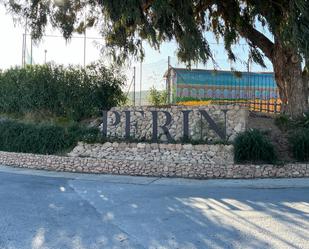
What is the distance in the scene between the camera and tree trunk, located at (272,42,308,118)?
1622cm

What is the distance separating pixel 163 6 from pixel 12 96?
9169 millimetres

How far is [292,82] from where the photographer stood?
16.3 metres

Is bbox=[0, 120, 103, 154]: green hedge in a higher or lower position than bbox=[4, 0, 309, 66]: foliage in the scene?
lower

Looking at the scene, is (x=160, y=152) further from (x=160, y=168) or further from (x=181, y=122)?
(x=181, y=122)

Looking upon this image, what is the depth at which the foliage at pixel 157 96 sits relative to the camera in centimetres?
2173

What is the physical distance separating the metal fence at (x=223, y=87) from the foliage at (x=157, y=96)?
0.50 m

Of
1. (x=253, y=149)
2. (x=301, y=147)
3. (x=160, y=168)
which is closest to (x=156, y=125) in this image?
(x=160, y=168)

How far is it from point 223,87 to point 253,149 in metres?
11.4

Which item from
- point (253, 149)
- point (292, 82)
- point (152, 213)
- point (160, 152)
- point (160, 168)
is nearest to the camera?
point (152, 213)

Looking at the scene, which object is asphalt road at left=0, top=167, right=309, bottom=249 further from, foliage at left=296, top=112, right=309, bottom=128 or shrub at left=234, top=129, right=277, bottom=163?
foliage at left=296, top=112, right=309, bottom=128

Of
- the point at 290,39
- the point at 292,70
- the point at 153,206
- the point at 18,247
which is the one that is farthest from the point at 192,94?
the point at 18,247

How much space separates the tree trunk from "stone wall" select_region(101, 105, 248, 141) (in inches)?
105

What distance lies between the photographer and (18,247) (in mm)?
6004

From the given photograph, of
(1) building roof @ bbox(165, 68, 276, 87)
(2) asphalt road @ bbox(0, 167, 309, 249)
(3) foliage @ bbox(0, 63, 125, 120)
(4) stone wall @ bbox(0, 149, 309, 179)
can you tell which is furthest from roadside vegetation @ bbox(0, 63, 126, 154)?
(2) asphalt road @ bbox(0, 167, 309, 249)
